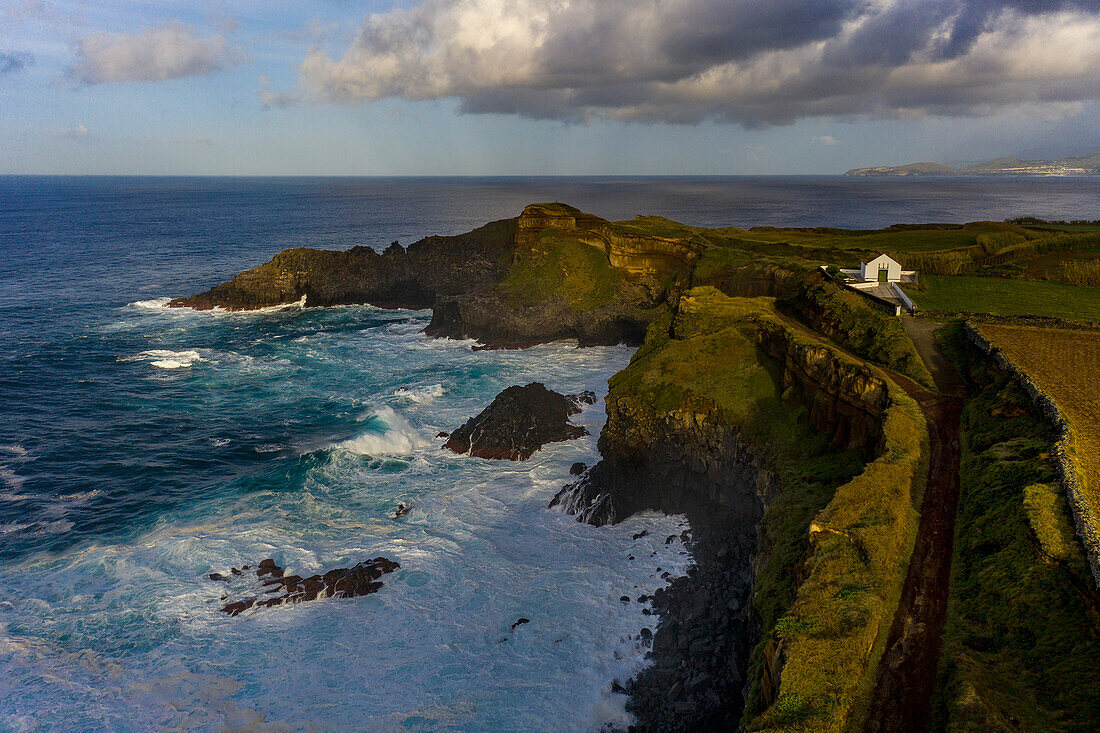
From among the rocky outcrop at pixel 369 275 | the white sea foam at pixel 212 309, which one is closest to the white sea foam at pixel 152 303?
the white sea foam at pixel 212 309

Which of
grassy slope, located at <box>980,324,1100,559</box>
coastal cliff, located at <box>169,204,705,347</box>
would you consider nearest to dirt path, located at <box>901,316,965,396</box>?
grassy slope, located at <box>980,324,1100,559</box>

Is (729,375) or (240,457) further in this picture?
(240,457)

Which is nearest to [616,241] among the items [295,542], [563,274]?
[563,274]

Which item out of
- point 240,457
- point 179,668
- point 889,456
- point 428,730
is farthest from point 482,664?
point 240,457

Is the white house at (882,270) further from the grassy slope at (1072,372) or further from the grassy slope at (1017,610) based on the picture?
the grassy slope at (1017,610)

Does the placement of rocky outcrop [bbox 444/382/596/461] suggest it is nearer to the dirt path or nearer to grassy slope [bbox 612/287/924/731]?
grassy slope [bbox 612/287/924/731]

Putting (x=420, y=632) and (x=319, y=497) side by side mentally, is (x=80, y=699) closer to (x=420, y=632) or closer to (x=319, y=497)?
(x=420, y=632)
